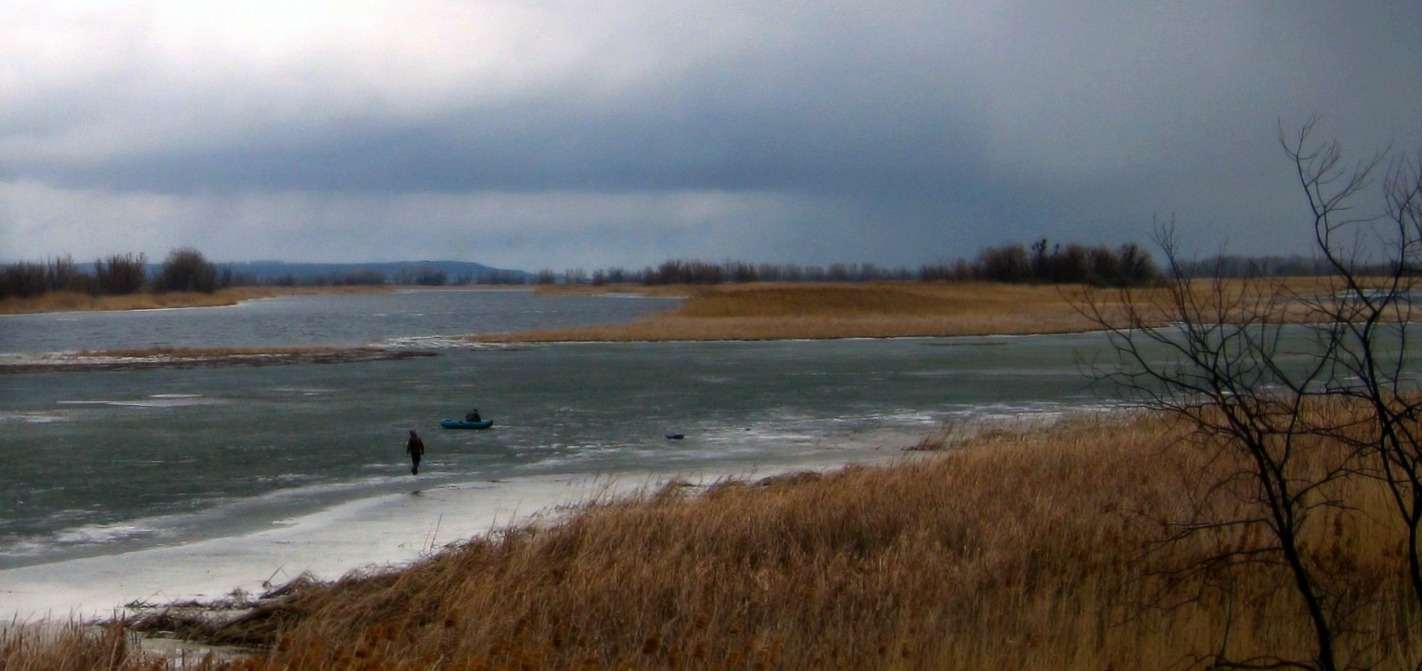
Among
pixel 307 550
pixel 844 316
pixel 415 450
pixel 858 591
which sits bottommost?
pixel 844 316

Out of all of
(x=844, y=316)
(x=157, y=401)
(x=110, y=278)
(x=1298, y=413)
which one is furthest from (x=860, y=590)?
(x=110, y=278)

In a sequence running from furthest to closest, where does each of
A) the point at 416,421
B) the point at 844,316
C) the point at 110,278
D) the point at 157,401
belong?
the point at 110,278 < the point at 844,316 < the point at 157,401 < the point at 416,421

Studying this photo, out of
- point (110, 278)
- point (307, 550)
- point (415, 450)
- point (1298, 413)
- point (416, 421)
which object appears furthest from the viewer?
point (110, 278)

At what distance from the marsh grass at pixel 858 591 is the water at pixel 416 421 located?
5.13 metres

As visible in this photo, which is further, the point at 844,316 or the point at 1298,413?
the point at 844,316

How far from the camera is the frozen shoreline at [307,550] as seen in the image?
10336 millimetres

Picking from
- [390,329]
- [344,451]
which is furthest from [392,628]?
[390,329]

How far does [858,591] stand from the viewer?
8.39 m

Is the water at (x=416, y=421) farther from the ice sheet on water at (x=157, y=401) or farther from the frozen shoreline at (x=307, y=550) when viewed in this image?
the frozen shoreline at (x=307, y=550)

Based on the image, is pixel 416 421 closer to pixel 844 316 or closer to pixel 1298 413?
pixel 1298 413

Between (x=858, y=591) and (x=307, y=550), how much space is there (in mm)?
6315

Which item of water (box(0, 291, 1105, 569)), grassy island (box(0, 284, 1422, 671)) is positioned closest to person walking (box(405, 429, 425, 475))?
water (box(0, 291, 1105, 569))

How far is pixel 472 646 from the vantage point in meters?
7.23

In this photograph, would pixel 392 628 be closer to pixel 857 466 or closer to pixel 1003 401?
pixel 857 466
